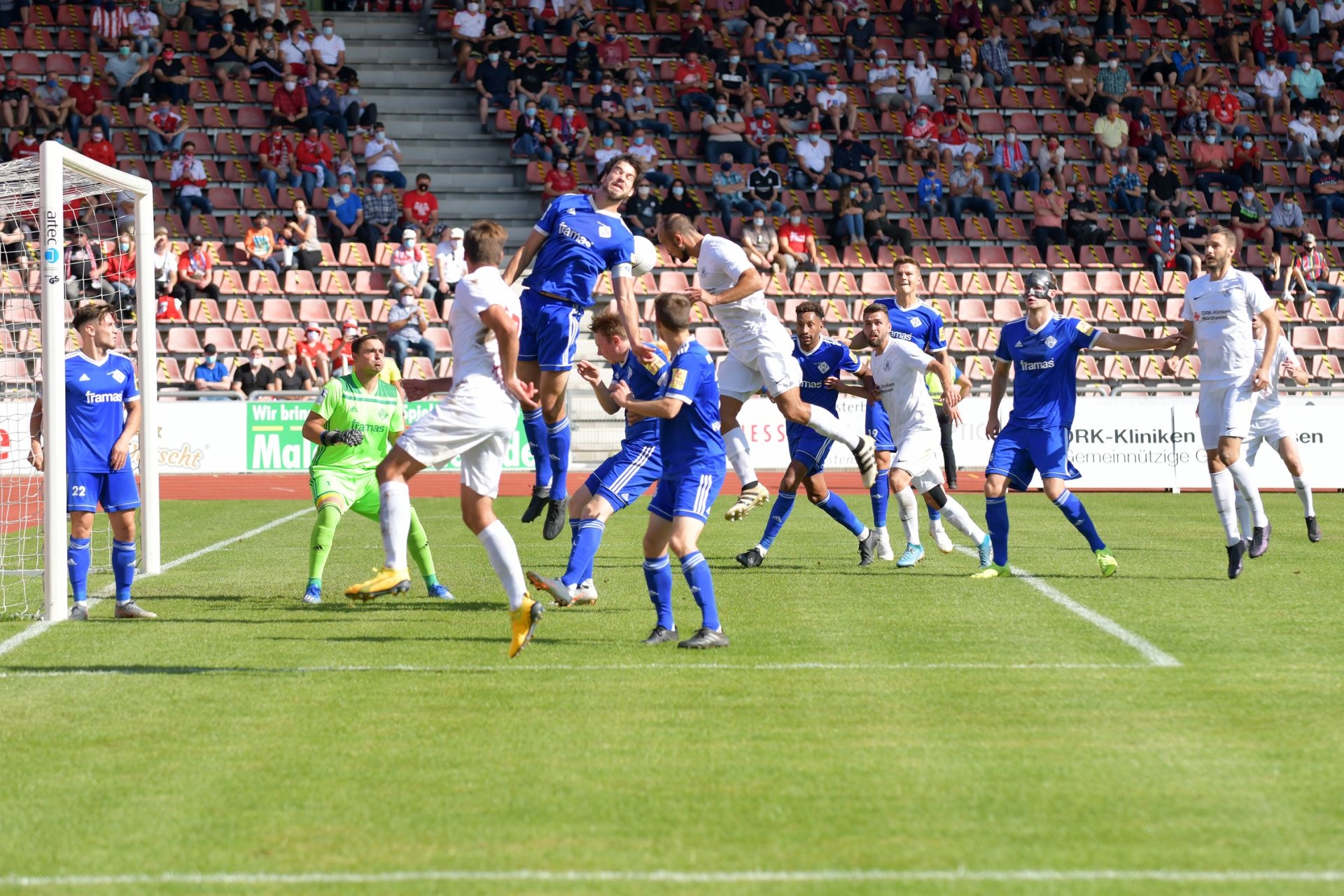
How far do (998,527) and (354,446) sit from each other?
4735 millimetres

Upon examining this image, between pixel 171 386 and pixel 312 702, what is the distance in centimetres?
1898

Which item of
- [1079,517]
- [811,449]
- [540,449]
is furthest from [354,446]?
[1079,517]

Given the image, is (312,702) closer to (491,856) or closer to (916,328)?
(491,856)

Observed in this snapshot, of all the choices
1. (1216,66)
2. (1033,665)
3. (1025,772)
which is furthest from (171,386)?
(1216,66)

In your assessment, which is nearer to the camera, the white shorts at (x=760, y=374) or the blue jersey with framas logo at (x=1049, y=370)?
the white shorts at (x=760, y=374)

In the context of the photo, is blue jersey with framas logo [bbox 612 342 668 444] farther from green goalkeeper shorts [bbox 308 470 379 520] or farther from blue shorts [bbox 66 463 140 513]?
blue shorts [bbox 66 463 140 513]

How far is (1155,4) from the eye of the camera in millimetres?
36312

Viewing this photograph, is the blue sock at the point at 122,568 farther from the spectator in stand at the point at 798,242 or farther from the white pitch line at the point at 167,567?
the spectator in stand at the point at 798,242

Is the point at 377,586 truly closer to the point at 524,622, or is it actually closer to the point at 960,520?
the point at 524,622

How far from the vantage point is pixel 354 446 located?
34.1ft

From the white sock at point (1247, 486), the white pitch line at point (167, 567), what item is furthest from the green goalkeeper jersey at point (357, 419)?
the white sock at point (1247, 486)

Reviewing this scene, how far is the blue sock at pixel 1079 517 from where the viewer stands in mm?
11264

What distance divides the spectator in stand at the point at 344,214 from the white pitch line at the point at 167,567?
30.9ft

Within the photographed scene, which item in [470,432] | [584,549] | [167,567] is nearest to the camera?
[470,432]
